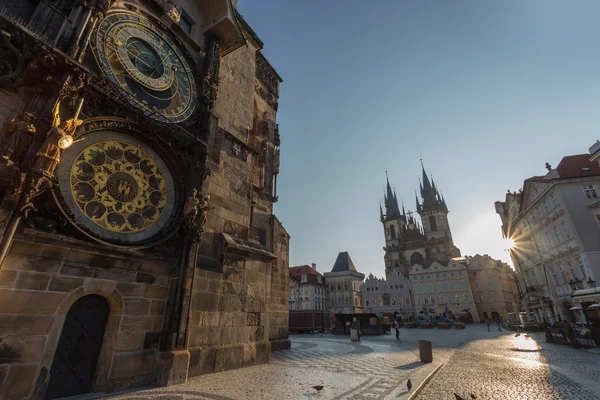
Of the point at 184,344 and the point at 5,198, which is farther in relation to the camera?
the point at 184,344

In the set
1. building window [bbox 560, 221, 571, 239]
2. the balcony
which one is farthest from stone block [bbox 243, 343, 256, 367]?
the balcony

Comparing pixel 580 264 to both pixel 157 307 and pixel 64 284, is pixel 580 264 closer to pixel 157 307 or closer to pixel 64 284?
pixel 157 307

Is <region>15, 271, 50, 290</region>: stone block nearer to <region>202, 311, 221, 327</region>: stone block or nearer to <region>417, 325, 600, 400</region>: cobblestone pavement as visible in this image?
<region>202, 311, 221, 327</region>: stone block

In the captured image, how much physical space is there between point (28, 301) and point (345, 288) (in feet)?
233

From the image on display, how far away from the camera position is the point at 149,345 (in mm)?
6469

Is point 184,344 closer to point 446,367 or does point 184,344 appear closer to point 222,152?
point 222,152

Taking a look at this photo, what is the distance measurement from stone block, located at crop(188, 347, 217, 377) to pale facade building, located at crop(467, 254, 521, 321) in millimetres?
72244

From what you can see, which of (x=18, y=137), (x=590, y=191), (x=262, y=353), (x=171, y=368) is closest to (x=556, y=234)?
(x=590, y=191)

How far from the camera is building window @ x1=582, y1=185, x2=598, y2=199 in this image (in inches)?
957

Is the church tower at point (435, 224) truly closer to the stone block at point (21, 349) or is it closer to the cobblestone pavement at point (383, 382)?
the cobblestone pavement at point (383, 382)

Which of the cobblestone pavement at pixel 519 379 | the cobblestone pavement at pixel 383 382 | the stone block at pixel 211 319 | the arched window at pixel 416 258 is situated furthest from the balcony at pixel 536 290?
the arched window at pixel 416 258

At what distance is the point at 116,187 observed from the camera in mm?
6730


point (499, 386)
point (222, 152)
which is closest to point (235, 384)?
point (499, 386)

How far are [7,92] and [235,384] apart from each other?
25.9 feet
